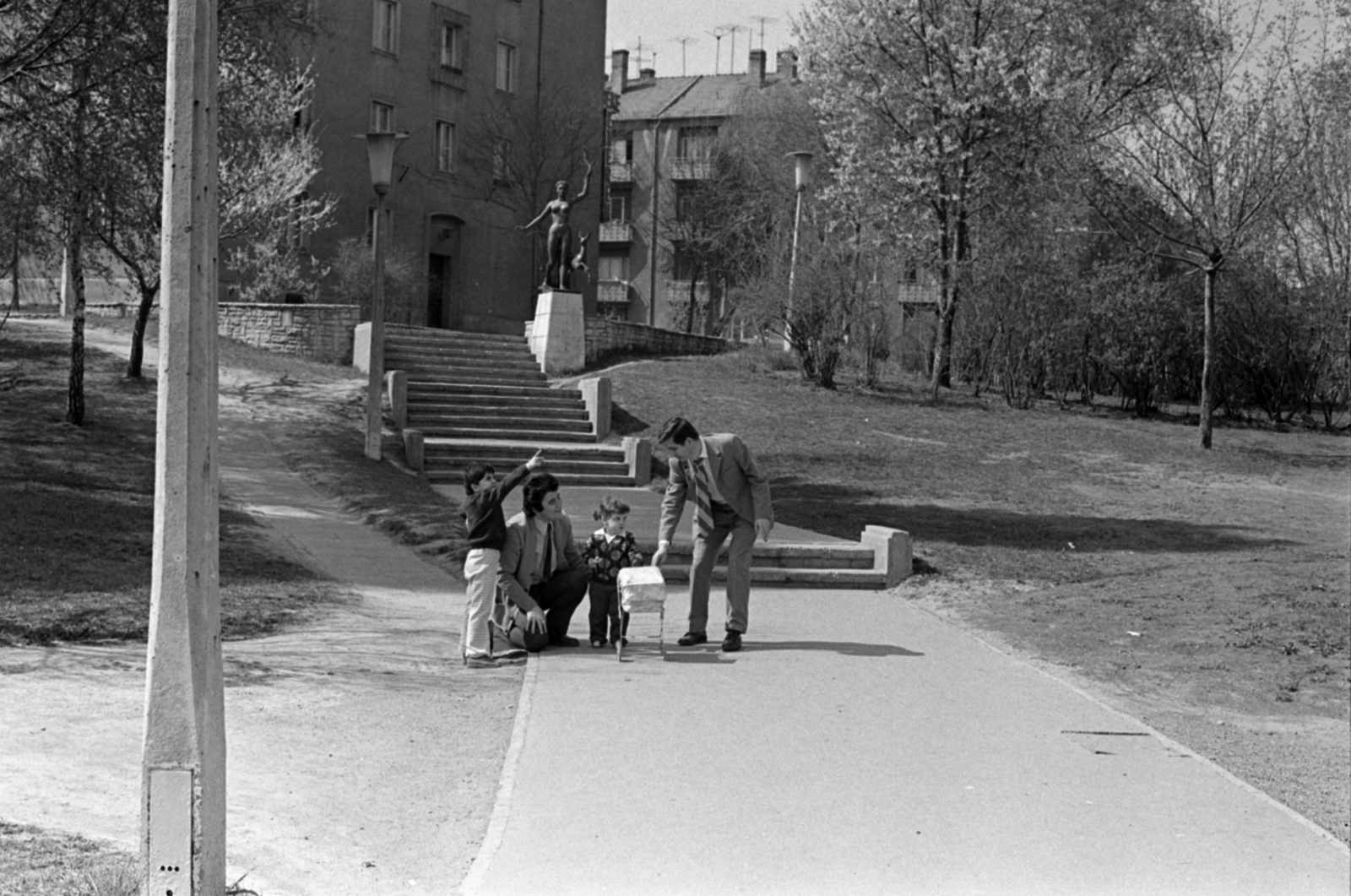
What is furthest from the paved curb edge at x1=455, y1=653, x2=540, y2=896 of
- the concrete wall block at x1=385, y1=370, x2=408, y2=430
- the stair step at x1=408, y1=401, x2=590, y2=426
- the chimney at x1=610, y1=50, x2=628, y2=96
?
the chimney at x1=610, y1=50, x2=628, y2=96

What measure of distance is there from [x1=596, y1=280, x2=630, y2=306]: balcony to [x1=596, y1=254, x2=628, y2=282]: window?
282 millimetres

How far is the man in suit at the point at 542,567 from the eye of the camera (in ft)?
34.6

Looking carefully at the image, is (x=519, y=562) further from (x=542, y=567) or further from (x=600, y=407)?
(x=600, y=407)

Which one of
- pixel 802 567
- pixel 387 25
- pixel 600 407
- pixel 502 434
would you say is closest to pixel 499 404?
pixel 502 434

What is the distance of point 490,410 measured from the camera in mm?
27109

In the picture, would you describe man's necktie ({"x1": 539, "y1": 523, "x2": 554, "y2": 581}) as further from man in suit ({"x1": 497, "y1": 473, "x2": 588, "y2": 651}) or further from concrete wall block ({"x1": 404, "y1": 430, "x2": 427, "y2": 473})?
concrete wall block ({"x1": 404, "y1": 430, "x2": 427, "y2": 473})

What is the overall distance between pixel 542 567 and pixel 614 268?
59.2 meters

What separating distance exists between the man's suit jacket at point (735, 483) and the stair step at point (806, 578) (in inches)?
157

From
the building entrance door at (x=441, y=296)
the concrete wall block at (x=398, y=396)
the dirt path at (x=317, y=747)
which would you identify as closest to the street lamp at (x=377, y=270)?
the concrete wall block at (x=398, y=396)

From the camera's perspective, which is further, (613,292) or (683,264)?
(613,292)

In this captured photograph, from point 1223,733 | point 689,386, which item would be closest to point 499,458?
point 689,386

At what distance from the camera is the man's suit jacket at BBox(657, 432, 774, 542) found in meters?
10.7

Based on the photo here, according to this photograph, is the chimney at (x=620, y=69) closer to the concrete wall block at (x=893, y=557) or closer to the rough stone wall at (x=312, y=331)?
the rough stone wall at (x=312, y=331)

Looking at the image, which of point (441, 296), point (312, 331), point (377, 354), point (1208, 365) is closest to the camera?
point (377, 354)
